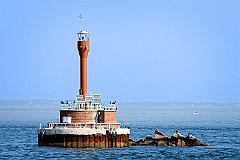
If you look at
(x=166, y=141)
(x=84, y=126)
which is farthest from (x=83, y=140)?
(x=166, y=141)

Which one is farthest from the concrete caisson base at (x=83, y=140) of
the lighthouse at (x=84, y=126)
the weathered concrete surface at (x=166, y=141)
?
the weathered concrete surface at (x=166, y=141)

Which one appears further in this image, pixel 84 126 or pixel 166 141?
pixel 166 141

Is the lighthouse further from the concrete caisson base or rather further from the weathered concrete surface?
the weathered concrete surface

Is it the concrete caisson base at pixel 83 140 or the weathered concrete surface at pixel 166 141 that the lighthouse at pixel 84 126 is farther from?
the weathered concrete surface at pixel 166 141

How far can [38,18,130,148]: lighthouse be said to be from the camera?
7429cm

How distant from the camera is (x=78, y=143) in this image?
7438 centimetres

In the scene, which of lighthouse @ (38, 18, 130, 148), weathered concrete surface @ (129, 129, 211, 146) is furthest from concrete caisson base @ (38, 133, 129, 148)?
weathered concrete surface @ (129, 129, 211, 146)

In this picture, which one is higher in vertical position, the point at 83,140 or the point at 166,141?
the point at 83,140

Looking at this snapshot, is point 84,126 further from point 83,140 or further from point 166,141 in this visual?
point 166,141

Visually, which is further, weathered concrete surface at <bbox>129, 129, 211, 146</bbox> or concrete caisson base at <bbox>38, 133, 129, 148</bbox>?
weathered concrete surface at <bbox>129, 129, 211, 146</bbox>

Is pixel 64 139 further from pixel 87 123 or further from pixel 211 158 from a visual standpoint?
pixel 211 158

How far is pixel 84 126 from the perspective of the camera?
7556cm

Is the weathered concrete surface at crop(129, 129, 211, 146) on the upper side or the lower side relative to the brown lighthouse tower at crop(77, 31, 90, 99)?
lower

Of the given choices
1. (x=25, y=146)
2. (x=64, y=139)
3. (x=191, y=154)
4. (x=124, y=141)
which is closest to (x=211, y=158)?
(x=191, y=154)
